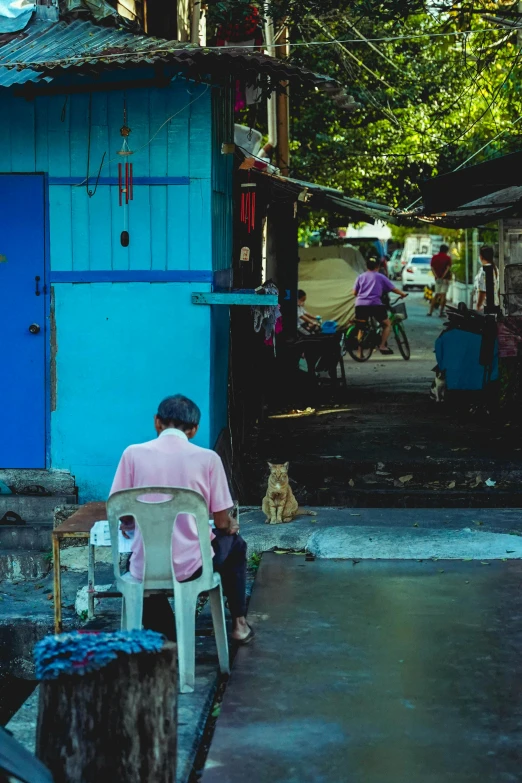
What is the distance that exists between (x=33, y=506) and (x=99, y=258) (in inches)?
77.6

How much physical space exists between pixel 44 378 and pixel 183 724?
3994 millimetres

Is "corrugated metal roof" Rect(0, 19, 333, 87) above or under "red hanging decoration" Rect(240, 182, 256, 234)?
above

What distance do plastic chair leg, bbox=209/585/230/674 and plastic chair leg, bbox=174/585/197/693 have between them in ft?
0.71

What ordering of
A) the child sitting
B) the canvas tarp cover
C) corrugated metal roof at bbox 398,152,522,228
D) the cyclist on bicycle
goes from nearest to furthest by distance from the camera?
corrugated metal roof at bbox 398,152,522,228 < the child sitting < the cyclist on bicycle < the canvas tarp cover

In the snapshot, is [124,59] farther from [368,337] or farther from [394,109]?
[368,337]

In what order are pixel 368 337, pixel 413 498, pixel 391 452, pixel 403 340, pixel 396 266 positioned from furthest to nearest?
pixel 396 266 < pixel 403 340 < pixel 368 337 < pixel 391 452 < pixel 413 498

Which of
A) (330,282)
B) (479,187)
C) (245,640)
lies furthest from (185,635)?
(330,282)

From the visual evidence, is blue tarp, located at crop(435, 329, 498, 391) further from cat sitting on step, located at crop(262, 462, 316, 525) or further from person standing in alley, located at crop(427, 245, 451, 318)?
person standing in alley, located at crop(427, 245, 451, 318)

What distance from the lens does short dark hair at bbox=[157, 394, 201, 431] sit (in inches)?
208

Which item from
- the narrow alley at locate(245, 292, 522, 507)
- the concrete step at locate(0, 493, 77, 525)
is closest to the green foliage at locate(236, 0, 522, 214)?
the narrow alley at locate(245, 292, 522, 507)

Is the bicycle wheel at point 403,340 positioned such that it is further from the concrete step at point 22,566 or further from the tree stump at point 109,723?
the tree stump at point 109,723

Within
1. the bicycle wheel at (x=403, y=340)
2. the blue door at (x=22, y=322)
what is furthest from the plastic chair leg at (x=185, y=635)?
the bicycle wheel at (x=403, y=340)

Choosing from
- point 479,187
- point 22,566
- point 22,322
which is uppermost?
point 479,187

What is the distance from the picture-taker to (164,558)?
17.0 feet
